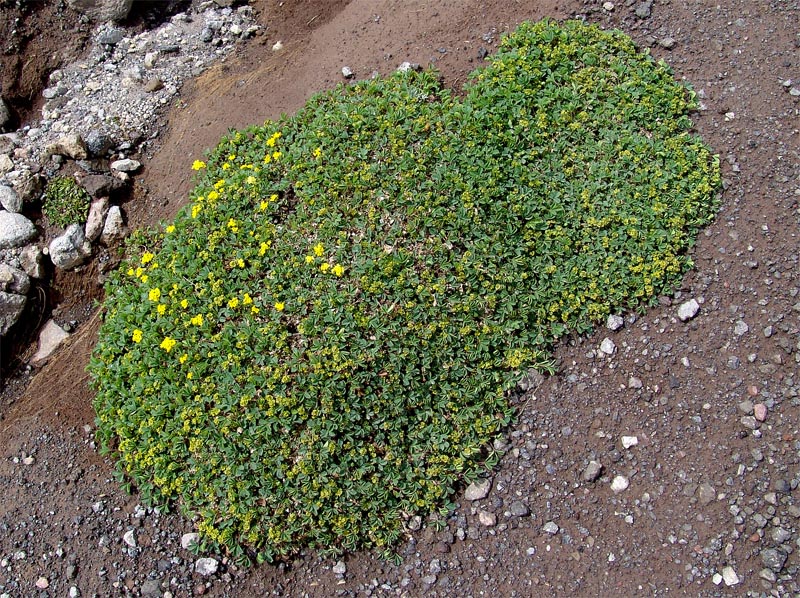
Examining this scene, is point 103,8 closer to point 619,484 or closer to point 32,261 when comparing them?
point 32,261

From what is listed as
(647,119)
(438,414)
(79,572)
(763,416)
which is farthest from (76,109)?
(763,416)

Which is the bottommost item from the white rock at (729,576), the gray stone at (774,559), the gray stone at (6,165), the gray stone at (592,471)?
the gray stone at (774,559)

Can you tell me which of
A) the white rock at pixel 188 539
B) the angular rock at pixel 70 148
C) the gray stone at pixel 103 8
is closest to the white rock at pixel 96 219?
the angular rock at pixel 70 148

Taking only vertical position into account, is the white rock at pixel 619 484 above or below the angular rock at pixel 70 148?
below

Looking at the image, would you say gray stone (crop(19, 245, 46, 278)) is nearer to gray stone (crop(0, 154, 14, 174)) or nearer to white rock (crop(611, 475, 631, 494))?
gray stone (crop(0, 154, 14, 174))

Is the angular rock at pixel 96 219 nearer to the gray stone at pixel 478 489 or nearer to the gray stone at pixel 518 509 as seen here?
the gray stone at pixel 478 489

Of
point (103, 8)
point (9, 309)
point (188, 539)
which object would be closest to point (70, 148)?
point (9, 309)

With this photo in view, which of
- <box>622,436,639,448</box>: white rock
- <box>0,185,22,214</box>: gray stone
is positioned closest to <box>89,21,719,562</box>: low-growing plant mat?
<box>622,436,639,448</box>: white rock
